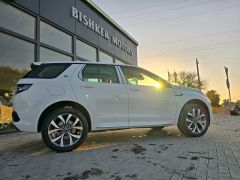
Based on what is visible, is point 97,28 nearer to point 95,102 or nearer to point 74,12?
point 74,12

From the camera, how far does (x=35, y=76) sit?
4.44 meters

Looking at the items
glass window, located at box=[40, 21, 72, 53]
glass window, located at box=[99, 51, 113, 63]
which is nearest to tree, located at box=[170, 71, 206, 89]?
glass window, located at box=[99, 51, 113, 63]

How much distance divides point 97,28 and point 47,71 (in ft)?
33.4

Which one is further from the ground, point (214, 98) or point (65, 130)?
point (214, 98)

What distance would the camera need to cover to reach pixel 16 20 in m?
8.52

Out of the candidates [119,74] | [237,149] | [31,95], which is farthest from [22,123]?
[237,149]

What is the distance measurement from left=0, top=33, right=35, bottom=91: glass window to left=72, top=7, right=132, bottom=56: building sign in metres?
3.78

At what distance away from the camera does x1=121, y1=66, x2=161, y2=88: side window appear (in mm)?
5246

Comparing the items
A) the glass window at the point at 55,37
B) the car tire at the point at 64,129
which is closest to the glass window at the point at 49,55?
the glass window at the point at 55,37

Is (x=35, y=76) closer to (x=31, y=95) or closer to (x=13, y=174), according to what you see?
(x=31, y=95)

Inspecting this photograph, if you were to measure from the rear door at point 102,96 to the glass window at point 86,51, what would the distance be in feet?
25.1

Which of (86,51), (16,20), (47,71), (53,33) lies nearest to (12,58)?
(16,20)

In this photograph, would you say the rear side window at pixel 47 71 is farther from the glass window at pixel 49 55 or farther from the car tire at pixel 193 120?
the glass window at pixel 49 55

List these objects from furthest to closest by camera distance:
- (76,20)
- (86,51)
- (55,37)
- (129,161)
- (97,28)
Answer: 1. (97,28)
2. (86,51)
3. (76,20)
4. (55,37)
5. (129,161)
